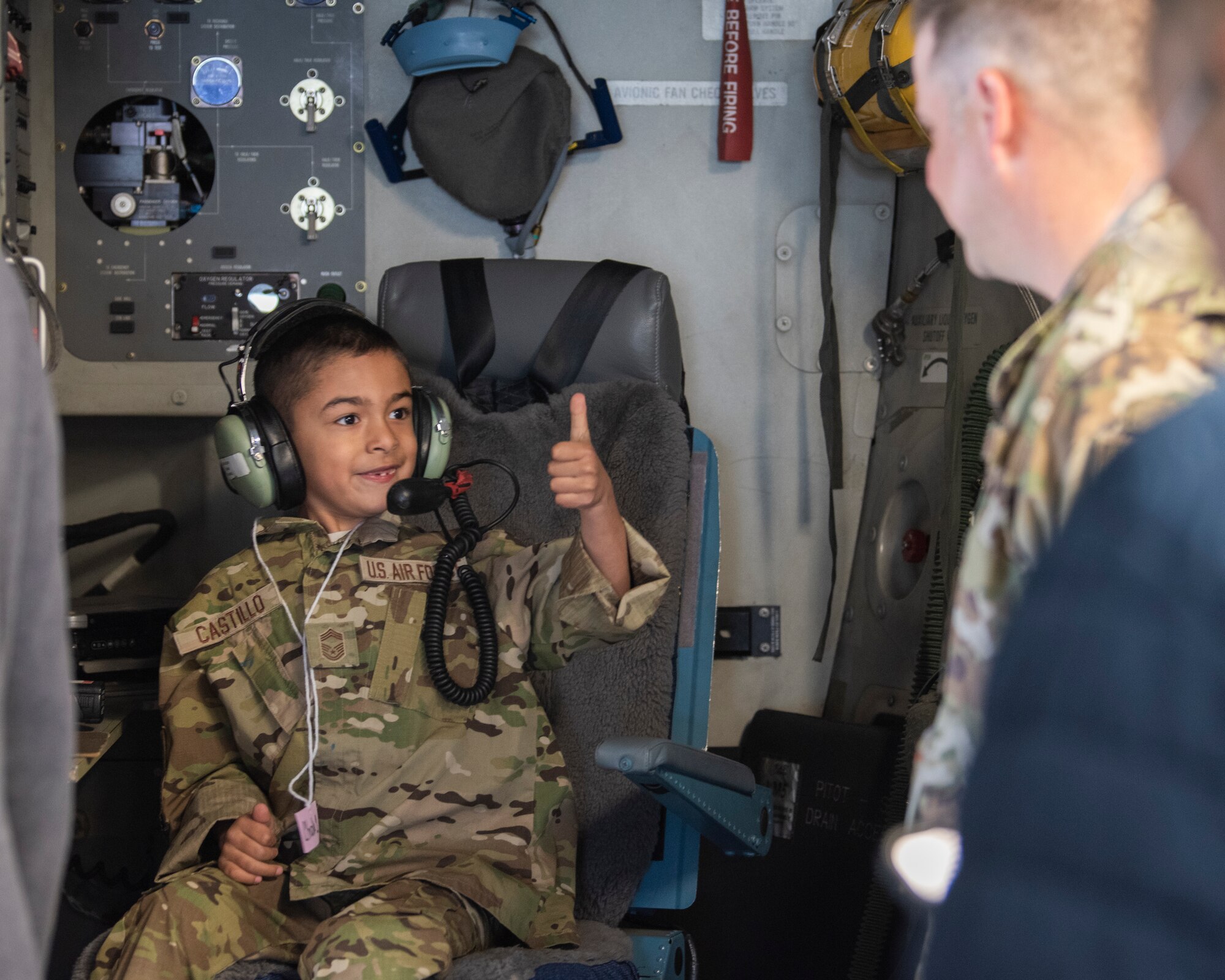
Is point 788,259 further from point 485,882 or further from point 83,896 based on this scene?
point 83,896

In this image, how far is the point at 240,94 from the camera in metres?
2.25

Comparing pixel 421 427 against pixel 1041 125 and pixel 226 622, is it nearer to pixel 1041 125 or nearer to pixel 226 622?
pixel 226 622

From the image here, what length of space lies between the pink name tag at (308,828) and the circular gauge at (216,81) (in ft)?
4.70

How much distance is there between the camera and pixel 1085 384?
501 millimetres

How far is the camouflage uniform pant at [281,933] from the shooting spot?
1294 millimetres

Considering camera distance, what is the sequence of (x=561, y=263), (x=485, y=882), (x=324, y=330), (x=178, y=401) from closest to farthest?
(x=485, y=882), (x=324, y=330), (x=561, y=263), (x=178, y=401)

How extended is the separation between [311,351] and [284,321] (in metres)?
0.06

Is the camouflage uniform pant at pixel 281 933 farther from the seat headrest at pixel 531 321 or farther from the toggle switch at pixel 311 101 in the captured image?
the toggle switch at pixel 311 101

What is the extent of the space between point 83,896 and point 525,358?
1.17 meters

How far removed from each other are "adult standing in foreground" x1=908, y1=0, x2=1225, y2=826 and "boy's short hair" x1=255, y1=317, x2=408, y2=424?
1190mm

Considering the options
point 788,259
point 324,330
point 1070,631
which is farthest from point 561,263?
point 1070,631

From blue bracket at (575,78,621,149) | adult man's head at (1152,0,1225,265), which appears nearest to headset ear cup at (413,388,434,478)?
blue bracket at (575,78,621,149)

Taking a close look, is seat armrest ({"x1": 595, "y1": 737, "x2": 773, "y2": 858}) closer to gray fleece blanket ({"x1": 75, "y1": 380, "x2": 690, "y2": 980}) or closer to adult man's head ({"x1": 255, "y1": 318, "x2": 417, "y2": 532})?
gray fleece blanket ({"x1": 75, "y1": 380, "x2": 690, "y2": 980})

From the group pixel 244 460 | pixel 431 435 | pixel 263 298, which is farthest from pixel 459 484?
pixel 263 298
